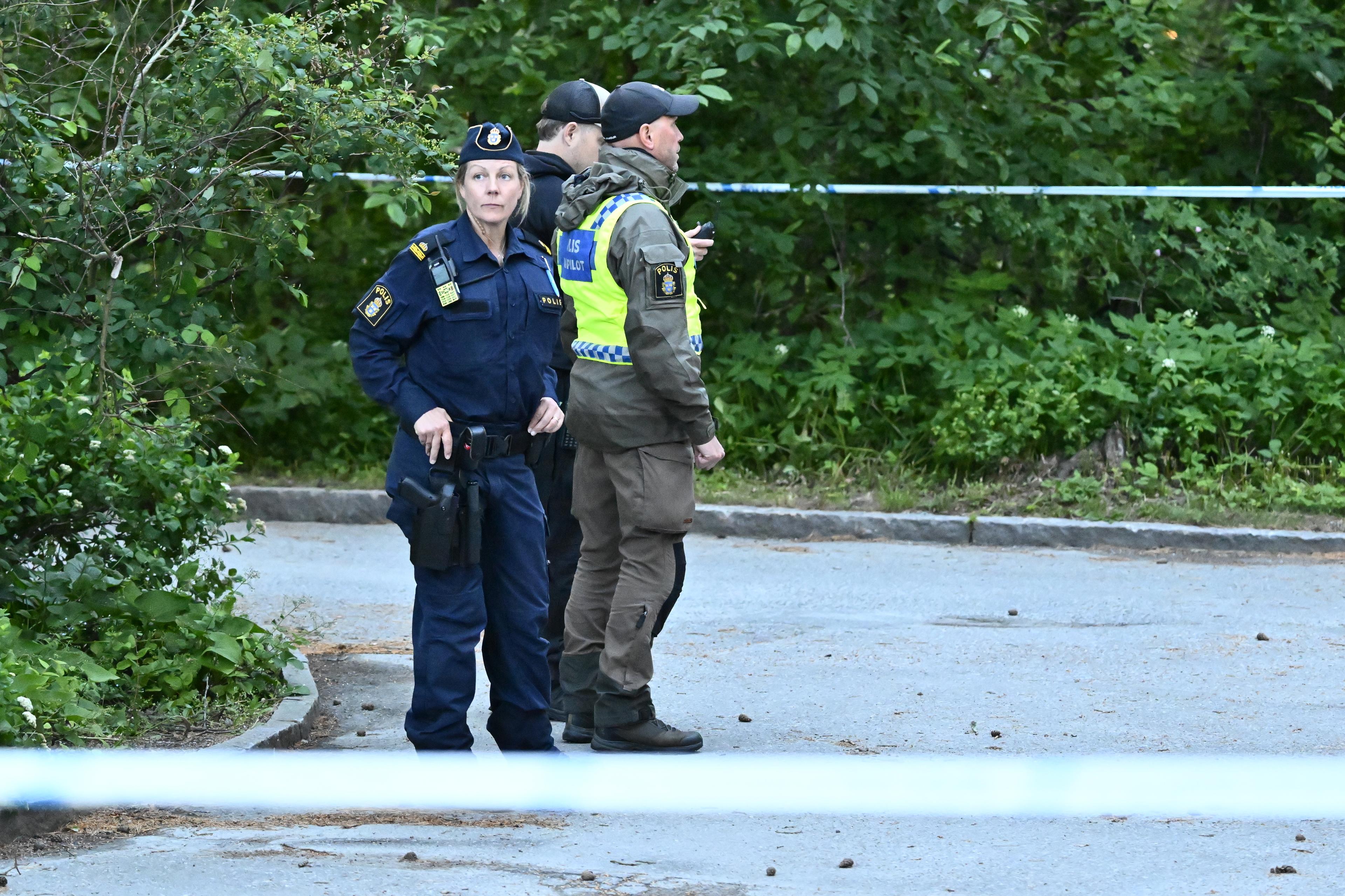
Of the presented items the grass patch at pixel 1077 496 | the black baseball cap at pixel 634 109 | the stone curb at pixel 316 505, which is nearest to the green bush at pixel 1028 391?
the grass patch at pixel 1077 496

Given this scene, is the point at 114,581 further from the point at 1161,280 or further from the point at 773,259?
the point at 1161,280

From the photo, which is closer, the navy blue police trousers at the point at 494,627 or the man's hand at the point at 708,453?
Result: the navy blue police trousers at the point at 494,627

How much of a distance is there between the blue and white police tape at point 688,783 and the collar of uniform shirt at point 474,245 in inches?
56.7

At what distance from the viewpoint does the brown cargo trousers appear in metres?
5.45

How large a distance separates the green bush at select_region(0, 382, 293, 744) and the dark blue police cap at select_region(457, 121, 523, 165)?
158cm

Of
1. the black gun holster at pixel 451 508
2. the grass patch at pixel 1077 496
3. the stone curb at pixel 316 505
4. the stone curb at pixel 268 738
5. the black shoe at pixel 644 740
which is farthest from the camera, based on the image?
the stone curb at pixel 316 505

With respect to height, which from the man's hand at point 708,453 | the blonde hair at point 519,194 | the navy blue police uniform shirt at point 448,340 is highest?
the blonde hair at point 519,194

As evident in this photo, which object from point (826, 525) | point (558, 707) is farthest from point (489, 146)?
point (826, 525)

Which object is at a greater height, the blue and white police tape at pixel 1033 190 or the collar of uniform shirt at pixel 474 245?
the blue and white police tape at pixel 1033 190

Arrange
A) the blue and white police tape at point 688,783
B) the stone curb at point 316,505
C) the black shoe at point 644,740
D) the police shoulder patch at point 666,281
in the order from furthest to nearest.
Answer: 1. the stone curb at point 316,505
2. the black shoe at point 644,740
3. the police shoulder patch at point 666,281
4. the blue and white police tape at point 688,783

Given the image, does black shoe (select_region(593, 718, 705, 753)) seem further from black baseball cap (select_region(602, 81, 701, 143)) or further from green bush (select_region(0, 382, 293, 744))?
black baseball cap (select_region(602, 81, 701, 143))

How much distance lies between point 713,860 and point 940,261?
338 inches

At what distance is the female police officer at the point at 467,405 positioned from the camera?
497 centimetres

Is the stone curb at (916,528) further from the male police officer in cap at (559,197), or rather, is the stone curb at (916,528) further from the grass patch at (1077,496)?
the male police officer in cap at (559,197)
